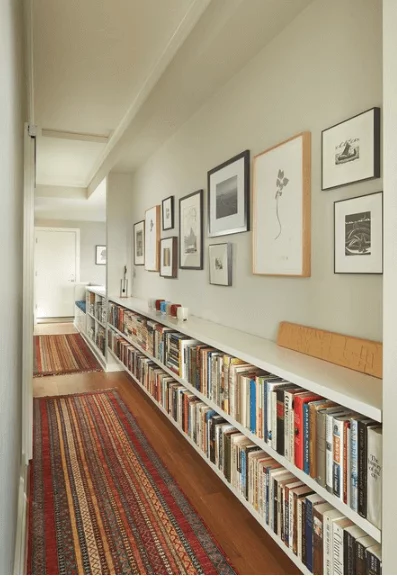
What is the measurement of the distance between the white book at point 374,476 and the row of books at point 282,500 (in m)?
0.11

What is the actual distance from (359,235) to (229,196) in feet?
3.68

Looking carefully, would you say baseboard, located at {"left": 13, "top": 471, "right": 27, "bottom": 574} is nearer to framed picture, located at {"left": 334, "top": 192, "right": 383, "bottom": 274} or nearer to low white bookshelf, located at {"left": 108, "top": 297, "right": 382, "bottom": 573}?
low white bookshelf, located at {"left": 108, "top": 297, "right": 382, "bottom": 573}

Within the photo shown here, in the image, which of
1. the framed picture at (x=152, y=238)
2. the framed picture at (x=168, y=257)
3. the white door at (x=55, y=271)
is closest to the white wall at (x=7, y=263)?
the framed picture at (x=168, y=257)

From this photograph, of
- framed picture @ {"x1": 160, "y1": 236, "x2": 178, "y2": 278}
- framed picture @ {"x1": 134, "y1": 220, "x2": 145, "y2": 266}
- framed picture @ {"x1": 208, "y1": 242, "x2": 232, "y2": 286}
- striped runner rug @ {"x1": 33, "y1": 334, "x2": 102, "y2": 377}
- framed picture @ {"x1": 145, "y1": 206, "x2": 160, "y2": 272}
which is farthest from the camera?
striped runner rug @ {"x1": 33, "y1": 334, "x2": 102, "y2": 377}

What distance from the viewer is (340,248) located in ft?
5.31

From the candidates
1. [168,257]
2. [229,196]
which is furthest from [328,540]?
[168,257]

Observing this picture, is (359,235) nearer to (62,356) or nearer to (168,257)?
(168,257)

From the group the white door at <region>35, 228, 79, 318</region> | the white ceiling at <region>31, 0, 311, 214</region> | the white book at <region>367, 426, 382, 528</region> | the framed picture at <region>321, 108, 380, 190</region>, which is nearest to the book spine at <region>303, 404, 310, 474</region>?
the white book at <region>367, 426, 382, 528</region>

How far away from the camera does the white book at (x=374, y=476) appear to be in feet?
3.77

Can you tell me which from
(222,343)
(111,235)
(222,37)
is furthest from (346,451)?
(111,235)

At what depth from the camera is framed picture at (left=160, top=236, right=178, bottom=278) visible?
3.52 meters

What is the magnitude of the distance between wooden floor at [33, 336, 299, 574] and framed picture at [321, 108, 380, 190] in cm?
155

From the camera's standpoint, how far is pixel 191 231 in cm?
314

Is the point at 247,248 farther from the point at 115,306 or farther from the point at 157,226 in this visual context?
the point at 115,306
